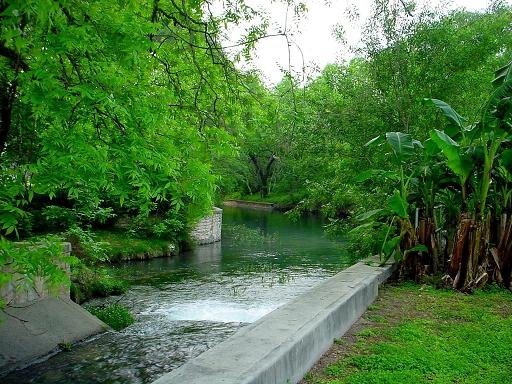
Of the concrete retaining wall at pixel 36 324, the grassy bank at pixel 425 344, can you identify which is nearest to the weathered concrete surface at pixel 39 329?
the concrete retaining wall at pixel 36 324

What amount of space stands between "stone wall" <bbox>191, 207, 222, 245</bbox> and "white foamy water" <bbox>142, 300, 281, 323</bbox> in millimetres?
12092

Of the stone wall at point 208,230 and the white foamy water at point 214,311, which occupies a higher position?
the stone wall at point 208,230

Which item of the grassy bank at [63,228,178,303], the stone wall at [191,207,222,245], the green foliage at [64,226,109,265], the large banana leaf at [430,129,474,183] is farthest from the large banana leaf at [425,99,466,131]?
the stone wall at [191,207,222,245]

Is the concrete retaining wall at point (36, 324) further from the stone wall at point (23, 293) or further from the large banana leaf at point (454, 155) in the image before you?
the large banana leaf at point (454, 155)

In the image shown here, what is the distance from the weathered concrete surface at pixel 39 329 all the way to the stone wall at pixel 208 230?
14947mm

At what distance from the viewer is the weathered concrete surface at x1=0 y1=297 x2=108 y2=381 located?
738 centimetres

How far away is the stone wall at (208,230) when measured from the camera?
2444 centimetres

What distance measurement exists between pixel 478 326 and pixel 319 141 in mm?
7675

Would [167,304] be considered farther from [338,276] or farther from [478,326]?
[478,326]

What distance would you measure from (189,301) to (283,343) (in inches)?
349

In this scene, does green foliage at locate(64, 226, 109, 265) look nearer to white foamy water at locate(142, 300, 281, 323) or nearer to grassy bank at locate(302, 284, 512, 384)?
white foamy water at locate(142, 300, 281, 323)

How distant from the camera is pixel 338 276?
7.01 m

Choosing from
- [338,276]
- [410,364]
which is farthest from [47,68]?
[338,276]

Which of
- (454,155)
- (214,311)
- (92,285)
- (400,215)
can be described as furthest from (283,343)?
(92,285)
